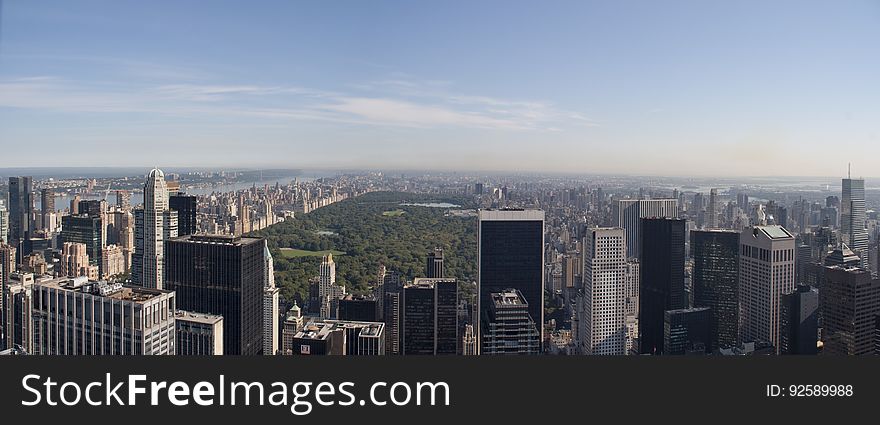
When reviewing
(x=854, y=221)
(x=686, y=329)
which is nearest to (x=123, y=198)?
(x=686, y=329)

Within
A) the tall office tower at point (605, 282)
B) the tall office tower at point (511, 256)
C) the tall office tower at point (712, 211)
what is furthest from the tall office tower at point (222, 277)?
the tall office tower at point (712, 211)

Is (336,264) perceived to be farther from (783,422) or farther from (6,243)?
(783,422)

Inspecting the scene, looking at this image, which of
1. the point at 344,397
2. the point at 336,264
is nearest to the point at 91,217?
the point at 336,264

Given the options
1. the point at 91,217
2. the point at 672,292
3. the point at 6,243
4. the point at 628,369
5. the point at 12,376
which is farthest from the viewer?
the point at 672,292

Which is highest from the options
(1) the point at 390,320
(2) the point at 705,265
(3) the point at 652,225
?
(3) the point at 652,225

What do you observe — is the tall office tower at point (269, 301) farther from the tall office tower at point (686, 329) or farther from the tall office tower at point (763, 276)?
the tall office tower at point (763, 276)

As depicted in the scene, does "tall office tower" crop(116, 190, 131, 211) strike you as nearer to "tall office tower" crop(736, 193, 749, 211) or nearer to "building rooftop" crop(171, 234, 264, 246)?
"building rooftop" crop(171, 234, 264, 246)
